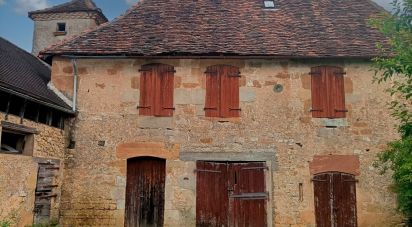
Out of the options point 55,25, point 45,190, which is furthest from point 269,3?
point 55,25

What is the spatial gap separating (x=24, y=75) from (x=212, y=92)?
484 cm

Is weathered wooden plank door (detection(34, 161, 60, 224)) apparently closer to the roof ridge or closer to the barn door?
the barn door

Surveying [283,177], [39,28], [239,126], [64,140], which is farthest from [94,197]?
[39,28]

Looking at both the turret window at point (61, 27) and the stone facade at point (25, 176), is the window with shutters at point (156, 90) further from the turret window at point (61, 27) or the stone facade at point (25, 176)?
the turret window at point (61, 27)

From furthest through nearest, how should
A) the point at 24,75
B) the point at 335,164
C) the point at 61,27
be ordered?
the point at 61,27, the point at 335,164, the point at 24,75

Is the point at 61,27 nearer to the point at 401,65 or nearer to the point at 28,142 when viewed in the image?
the point at 28,142

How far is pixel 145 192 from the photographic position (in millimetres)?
10500

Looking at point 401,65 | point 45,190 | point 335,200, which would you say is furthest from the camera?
point 335,200

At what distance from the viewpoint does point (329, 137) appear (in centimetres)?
1061

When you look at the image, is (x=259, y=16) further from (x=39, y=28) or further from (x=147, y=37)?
(x=39, y=28)

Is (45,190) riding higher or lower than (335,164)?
lower

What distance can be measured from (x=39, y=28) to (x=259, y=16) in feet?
37.7

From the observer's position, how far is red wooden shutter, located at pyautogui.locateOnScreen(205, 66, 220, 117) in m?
10.8

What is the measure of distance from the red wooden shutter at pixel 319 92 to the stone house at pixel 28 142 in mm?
6588
